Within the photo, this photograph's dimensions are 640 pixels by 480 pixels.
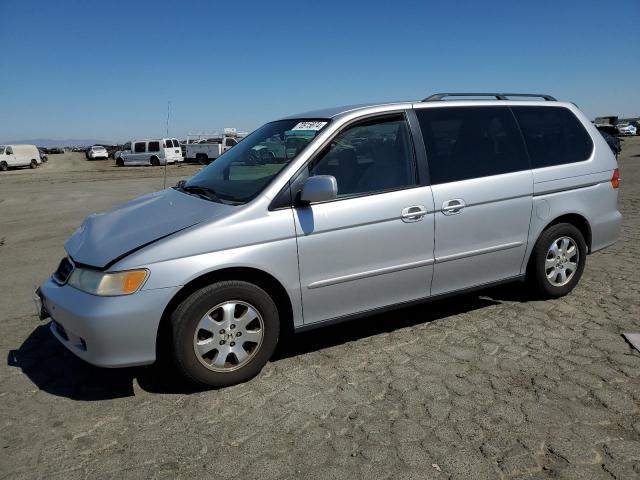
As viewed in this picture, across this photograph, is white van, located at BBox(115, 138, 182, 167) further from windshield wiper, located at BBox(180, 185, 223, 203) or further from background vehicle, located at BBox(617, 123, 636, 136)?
background vehicle, located at BBox(617, 123, 636, 136)

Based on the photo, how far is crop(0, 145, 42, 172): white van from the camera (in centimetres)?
3881

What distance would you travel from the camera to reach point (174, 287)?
3107 mm

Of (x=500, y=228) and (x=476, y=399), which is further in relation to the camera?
(x=500, y=228)

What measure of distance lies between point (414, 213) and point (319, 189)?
84 centimetres

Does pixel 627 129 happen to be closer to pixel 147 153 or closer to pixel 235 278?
pixel 147 153

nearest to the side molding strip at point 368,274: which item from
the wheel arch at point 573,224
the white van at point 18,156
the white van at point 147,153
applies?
the wheel arch at point 573,224

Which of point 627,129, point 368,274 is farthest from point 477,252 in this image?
point 627,129

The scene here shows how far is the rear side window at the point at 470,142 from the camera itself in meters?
4.03

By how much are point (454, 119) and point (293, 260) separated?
6.17ft

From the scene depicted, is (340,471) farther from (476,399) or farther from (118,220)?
(118,220)

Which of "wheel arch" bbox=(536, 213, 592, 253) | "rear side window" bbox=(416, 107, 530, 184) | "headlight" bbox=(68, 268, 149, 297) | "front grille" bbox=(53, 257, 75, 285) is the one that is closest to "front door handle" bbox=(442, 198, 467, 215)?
"rear side window" bbox=(416, 107, 530, 184)

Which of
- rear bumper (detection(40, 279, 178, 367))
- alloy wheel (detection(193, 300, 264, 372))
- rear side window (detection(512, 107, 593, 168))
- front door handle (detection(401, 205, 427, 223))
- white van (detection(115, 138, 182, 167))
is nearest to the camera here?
rear bumper (detection(40, 279, 178, 367))

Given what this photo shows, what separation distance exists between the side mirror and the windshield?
0.31 metres

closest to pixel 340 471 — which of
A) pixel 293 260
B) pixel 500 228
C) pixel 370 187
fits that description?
pixel 293 260
